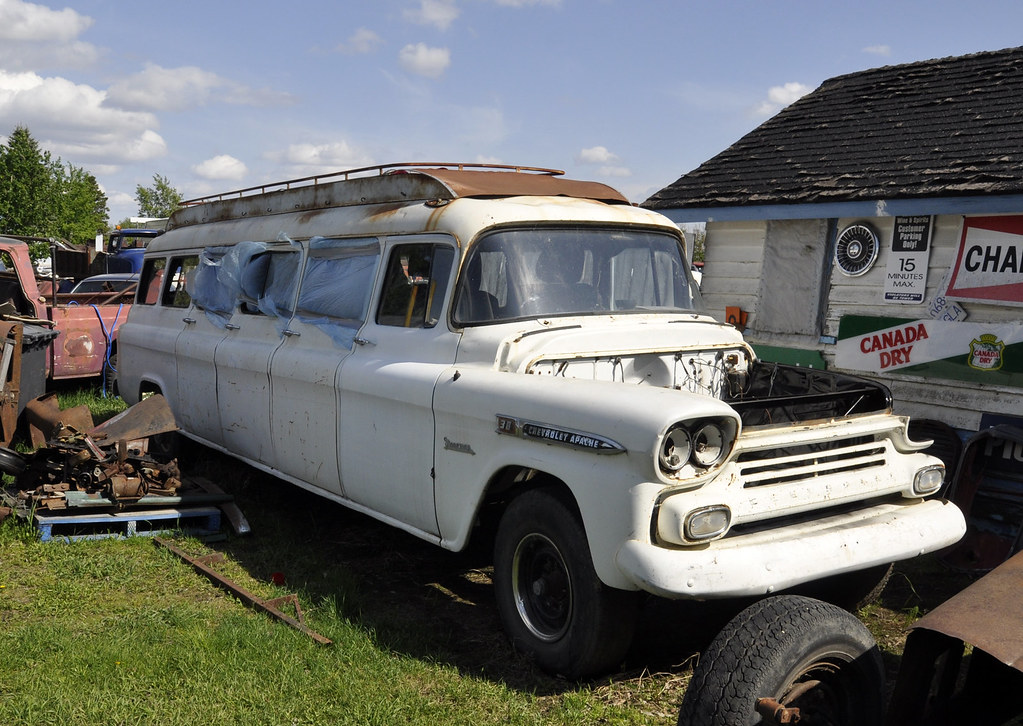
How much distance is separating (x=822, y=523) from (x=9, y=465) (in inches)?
197

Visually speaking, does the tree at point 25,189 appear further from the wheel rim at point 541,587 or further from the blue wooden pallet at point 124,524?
the wheel rim at point 541,587

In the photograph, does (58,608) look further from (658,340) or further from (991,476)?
(991,476)

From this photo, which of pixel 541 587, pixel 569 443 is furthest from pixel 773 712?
pixel 541 587

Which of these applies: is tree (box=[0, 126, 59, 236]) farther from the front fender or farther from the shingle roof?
the front fender

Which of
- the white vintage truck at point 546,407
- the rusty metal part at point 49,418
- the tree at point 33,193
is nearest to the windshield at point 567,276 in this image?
the white vintage truck at point 546,407

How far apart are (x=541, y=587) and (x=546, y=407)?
84 cm

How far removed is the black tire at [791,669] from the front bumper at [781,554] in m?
0.17

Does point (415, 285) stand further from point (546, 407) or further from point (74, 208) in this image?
point (74, 208)

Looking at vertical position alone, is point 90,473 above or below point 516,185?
below

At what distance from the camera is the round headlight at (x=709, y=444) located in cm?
342

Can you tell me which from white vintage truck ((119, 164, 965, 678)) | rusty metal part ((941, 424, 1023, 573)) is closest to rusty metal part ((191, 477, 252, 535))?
white vintage truck ((119, 164, 965, 678))

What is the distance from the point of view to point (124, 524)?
5789 mm

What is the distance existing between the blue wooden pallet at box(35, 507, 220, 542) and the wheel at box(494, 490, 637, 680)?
8.54ft

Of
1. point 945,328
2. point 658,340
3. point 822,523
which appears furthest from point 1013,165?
point 822,523
